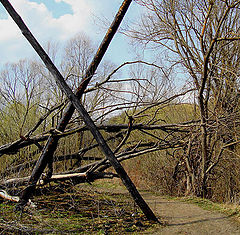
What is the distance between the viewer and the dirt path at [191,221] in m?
3.28

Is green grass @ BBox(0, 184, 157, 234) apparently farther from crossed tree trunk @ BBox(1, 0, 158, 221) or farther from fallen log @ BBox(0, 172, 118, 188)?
fallen log @ BBox(0, 172, 118, 188)

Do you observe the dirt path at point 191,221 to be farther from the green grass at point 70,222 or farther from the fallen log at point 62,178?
the fallen log at point 62,178

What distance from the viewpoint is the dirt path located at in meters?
3.28

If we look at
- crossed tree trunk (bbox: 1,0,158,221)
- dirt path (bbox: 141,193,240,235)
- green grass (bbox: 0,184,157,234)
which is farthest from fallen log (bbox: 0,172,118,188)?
dirt path (bbox: 141,193,240,235)

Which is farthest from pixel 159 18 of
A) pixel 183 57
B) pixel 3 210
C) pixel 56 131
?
pixel 3 210

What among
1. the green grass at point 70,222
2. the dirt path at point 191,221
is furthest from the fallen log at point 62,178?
the dirt path at point 191,221

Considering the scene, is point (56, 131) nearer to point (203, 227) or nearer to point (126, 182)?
point (126, 182)

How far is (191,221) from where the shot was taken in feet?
12.0

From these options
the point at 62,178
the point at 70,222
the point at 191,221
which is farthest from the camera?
the point at 62,178

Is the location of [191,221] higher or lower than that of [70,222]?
lower

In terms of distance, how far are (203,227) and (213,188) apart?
3144 mm

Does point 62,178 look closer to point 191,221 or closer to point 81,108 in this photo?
point 81,108

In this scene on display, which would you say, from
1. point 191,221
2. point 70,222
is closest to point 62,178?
point 70,222

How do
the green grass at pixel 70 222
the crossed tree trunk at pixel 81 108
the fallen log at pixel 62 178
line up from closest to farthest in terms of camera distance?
the green grass at pixel 70 222 < the crossed tree trunk at pixel 81 108 < the fallen log at pixel 62 178
